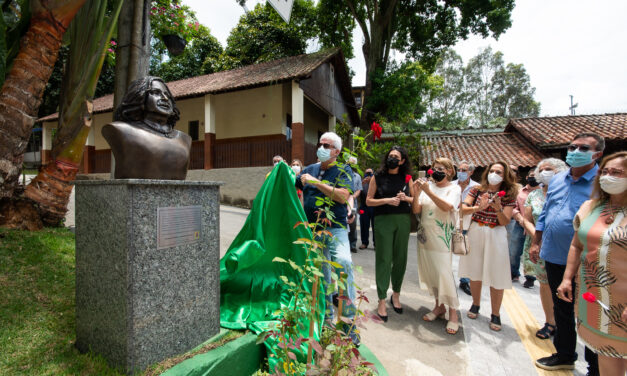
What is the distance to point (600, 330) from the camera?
172 centimetres

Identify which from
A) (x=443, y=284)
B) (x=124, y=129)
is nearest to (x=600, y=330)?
(x=443, y=284)

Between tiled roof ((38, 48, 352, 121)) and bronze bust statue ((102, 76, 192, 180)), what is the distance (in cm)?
822

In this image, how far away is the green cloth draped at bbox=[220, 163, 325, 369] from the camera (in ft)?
7.89

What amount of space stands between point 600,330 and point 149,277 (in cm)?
259

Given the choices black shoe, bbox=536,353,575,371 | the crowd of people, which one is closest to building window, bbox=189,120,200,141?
the crowd of people

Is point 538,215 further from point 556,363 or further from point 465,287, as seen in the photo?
point 465,287

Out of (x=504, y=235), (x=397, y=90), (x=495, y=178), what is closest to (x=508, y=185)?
(x=495, y=178)

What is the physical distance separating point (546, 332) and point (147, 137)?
3.84m

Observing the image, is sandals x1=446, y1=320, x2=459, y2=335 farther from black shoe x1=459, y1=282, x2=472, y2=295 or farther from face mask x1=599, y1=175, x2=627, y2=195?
face mask x1=599, y1=175, x2=627, y2=195

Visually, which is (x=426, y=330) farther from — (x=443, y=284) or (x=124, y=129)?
(x=124, y=129)

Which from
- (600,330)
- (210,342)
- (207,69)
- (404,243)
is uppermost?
(207,69)

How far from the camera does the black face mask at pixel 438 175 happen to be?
3123 millimetres

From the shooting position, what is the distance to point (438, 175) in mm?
3135

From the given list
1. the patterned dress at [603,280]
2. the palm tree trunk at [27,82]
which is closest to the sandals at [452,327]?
the patterned dress at [603,280]
